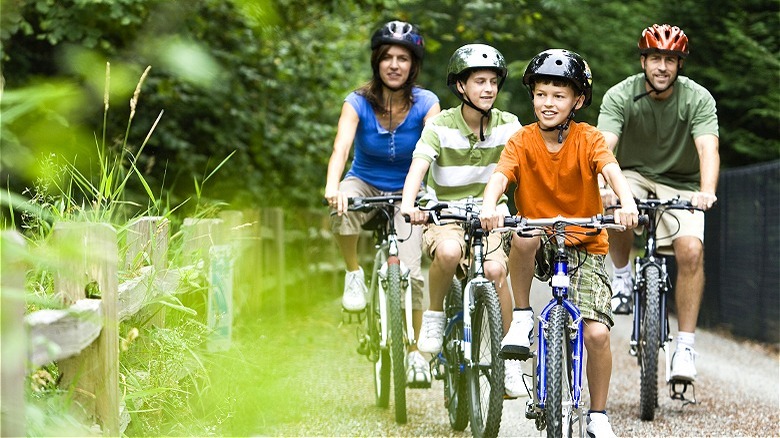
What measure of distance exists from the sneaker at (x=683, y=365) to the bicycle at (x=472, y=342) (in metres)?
1.39

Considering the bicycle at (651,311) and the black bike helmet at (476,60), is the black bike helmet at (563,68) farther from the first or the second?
the bicycle at (651,311)

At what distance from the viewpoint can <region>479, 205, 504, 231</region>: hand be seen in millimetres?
4473

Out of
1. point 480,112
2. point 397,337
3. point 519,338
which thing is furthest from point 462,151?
point 519,338

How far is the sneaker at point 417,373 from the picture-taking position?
6121 mm

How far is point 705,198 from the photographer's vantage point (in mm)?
5992

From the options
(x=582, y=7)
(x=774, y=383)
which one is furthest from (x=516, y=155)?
(x=582, y=7)

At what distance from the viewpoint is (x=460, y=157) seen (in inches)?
232

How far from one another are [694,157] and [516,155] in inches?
96.5

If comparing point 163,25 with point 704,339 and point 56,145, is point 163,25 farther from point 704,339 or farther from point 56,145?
point 704,339

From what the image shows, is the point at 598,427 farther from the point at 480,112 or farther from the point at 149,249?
the point at 149,249

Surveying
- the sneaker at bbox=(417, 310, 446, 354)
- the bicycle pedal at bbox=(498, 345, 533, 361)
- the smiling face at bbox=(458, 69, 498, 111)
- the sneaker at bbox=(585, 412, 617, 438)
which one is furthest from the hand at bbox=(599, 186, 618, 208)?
the sneaker at bbox=(585, 412, 617, 438)

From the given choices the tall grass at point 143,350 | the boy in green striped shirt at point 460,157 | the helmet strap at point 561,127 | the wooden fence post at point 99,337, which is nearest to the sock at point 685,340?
the boy in green striped shirt at point 460,157

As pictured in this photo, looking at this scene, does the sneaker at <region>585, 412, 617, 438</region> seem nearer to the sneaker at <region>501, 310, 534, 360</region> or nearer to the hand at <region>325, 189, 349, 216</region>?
the sneaker at <region>501, 310, 534, 360</region>

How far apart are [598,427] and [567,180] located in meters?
1.08
